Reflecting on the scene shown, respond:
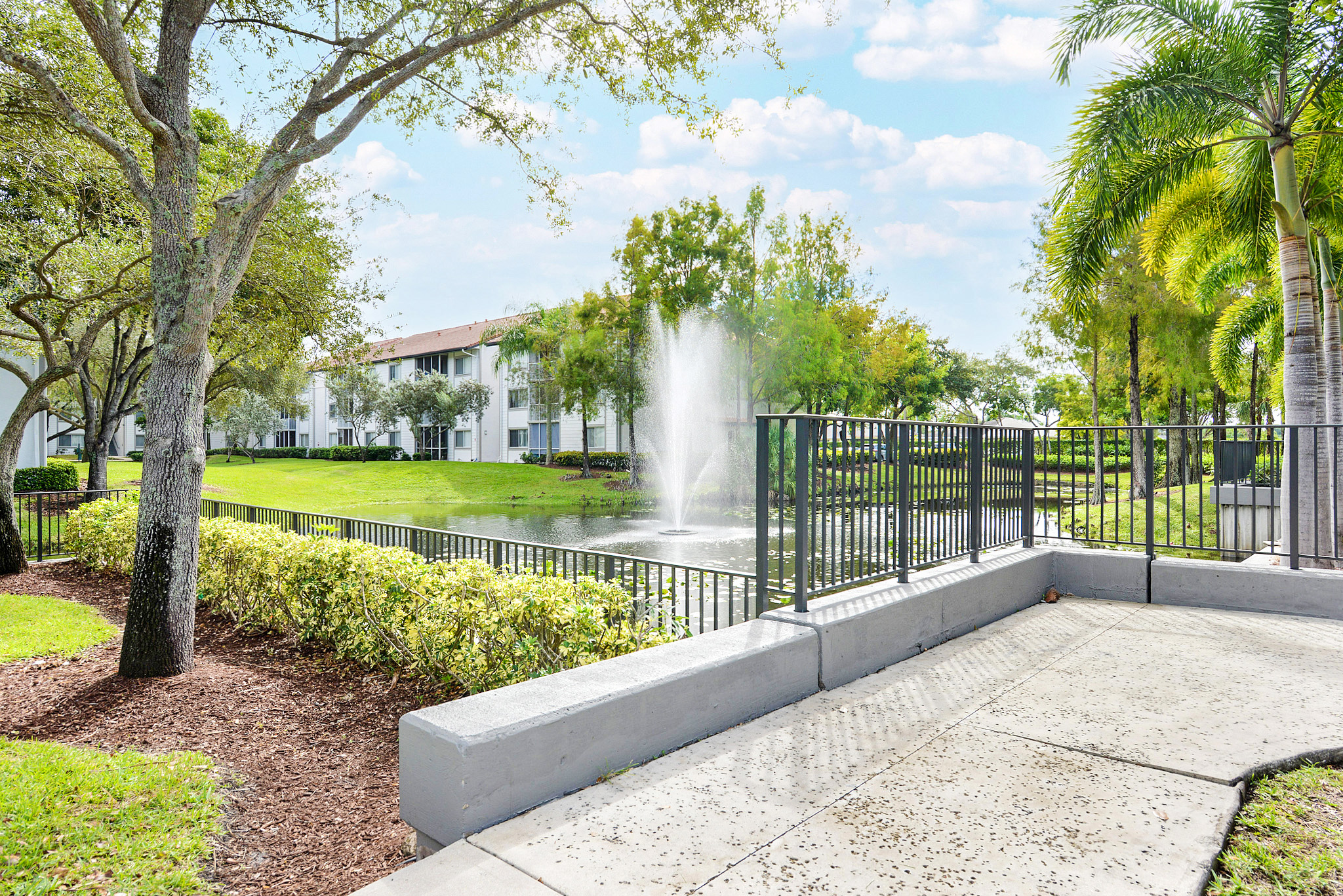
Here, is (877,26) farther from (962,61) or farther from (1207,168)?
(1207,168)

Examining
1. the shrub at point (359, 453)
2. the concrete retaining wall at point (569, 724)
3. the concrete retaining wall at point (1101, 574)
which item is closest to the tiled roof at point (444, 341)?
the shrub at point (359, 453)

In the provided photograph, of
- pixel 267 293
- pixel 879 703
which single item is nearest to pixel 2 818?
pixel 879 703

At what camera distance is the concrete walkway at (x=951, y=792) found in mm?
2377

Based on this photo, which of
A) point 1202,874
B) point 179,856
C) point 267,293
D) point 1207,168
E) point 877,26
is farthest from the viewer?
point 267,293

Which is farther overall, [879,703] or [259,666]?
[259,666]

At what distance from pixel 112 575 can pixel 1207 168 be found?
16.9 metres

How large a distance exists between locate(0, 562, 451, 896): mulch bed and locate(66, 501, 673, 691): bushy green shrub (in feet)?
0.95

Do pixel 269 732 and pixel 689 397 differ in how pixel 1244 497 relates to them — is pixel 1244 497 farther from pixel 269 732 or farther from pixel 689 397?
pixel 689 397

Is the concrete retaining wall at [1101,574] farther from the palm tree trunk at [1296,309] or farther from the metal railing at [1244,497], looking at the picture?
the palm tree trunk at [1296,309]

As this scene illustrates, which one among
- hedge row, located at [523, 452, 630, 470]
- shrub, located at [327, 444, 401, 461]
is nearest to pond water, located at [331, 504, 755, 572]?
hedge row, located at [523, 452, 630, 470]

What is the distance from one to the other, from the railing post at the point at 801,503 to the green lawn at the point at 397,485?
2540 centimetres

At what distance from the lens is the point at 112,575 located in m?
10.6

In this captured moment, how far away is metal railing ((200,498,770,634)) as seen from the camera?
555cm

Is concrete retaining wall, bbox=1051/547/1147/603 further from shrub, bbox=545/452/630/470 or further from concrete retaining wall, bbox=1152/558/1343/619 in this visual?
shrub, bbox=545/452/630/470
